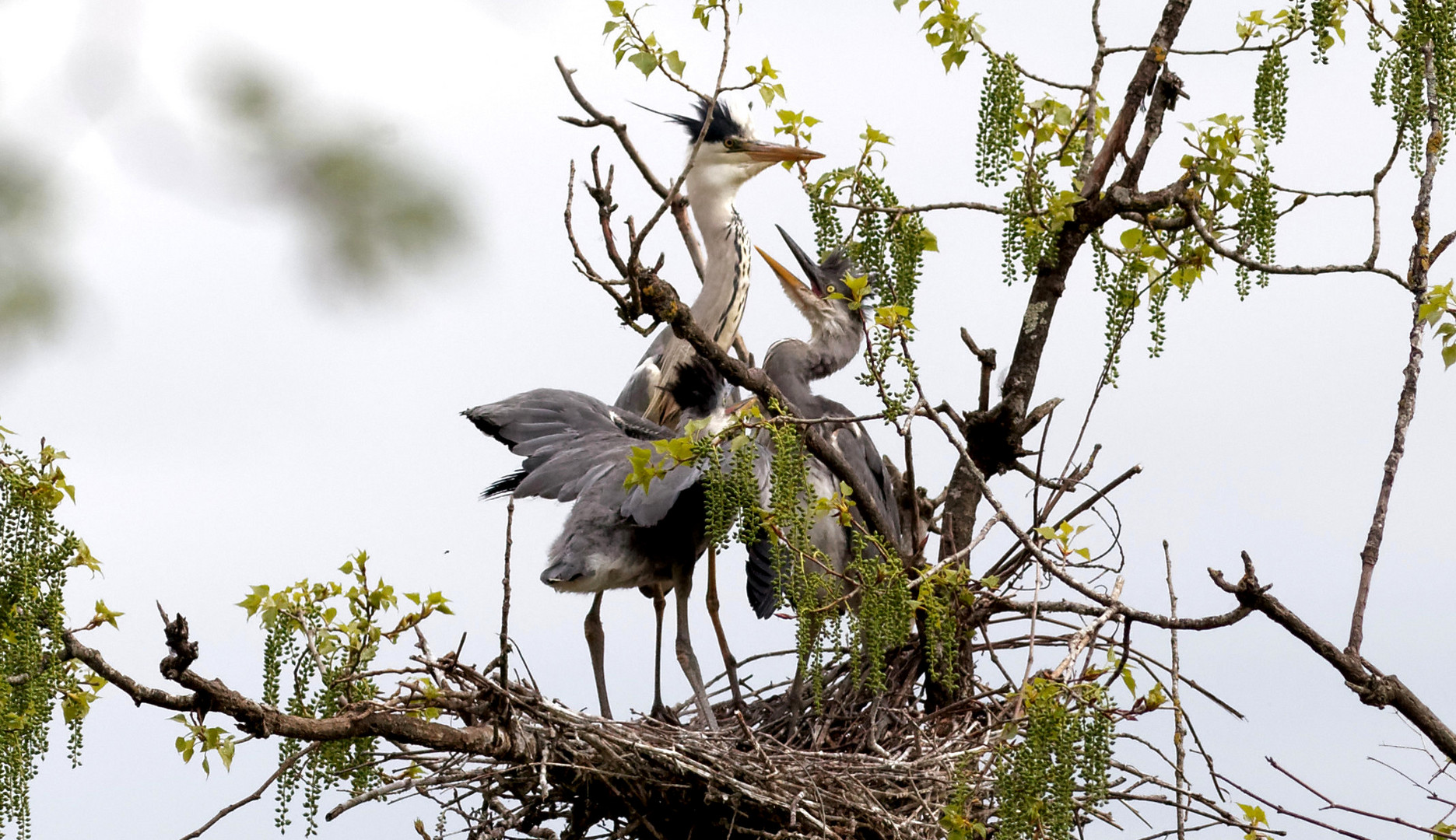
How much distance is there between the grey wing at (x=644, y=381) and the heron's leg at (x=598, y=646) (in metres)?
0.81

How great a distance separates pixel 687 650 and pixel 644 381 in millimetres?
1195

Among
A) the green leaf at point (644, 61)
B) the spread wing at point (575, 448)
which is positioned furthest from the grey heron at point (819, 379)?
the green leaf at point (644, 61)

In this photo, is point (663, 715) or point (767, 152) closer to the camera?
point (663, 715)

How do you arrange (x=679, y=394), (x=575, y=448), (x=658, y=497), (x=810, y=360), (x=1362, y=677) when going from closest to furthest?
(x=1362, y=677) → (x=658, y=497) → (x=575, y=448) → (x=679, y=394) → (x=810, y=360)

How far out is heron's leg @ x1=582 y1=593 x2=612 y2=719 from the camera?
4645 millimetres

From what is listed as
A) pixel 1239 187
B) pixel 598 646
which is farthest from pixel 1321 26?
pixel 598 646

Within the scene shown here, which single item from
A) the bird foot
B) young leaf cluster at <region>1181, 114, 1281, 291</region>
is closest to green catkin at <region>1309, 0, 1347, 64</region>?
young leaf cluster at <region>1181, 114, 1281, 291</region>

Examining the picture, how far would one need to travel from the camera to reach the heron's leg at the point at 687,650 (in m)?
4.48

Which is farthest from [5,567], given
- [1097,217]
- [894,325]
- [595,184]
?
[1097,217]

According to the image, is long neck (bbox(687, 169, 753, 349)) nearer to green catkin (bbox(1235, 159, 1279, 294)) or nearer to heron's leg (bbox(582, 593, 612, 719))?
heron's leg (bbox(582, 593, 612, 719))

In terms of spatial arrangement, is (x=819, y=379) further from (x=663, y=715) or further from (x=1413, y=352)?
(x=1413, y=352)

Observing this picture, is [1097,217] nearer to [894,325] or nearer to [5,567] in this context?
[894,325]

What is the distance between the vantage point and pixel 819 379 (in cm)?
546

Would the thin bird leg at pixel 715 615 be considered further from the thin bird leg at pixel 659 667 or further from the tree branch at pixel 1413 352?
the tree branch at pixel 1413 352
